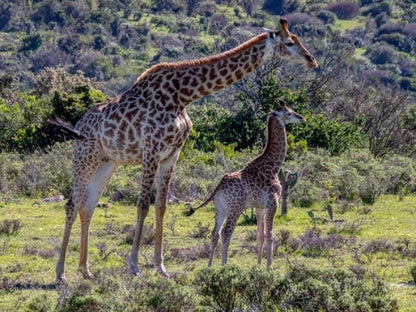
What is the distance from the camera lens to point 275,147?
1249 cm

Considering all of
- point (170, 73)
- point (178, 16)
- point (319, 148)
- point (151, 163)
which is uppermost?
point (170, 73)

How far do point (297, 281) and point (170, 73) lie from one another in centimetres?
363

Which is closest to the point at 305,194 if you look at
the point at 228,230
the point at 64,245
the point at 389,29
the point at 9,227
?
the point at 9,227

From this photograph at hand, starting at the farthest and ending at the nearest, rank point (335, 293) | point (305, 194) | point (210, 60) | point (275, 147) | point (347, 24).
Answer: point (347, 24) < point (305, 194) < point (275, 147) < point (210, 60) < point (335, 293)

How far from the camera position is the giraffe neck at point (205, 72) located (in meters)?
11.8

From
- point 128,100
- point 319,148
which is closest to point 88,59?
point 319,148

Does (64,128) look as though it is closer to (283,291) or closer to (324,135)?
(283,291)

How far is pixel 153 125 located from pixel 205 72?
0.97 metres

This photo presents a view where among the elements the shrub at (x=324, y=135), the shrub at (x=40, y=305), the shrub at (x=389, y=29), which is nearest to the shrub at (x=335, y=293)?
the shrub at (x=40, y=305)

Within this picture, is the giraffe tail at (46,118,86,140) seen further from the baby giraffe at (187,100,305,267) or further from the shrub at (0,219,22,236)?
the shrub at (0,219,22,236)

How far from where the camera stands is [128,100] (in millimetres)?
11836

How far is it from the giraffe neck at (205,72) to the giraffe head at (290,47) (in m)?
0.13

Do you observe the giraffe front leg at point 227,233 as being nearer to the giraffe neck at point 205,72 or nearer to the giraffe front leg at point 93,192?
the giraffe neck at point 205,72

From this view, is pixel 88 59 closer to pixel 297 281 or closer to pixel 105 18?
pixel 105 18
